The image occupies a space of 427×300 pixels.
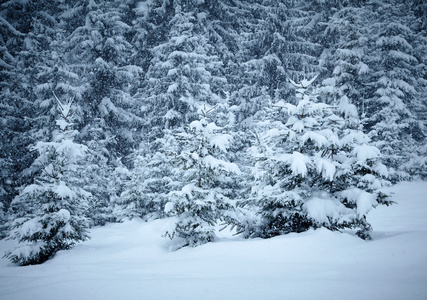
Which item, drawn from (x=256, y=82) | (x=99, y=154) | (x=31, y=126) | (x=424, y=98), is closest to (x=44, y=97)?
(x=31, y=126)

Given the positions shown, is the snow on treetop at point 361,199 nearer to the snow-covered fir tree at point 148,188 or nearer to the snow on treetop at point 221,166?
the snow on treetop at point 221,166

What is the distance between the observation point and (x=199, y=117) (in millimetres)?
8648

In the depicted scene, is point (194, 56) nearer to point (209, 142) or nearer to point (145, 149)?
point (145, 149)

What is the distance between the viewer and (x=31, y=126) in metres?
18.0

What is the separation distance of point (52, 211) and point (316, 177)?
24.9ft

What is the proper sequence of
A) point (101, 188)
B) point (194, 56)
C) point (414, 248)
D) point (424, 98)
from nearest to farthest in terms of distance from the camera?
point (414, 248) → point (101, 188) → point (194, 56) → point (424, 98)

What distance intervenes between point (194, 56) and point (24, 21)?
1364cm

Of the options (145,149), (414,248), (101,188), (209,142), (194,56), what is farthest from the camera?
(194,56)

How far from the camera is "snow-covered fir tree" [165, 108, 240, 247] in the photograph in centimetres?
677

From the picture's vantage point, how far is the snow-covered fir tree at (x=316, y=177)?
598 centimetres

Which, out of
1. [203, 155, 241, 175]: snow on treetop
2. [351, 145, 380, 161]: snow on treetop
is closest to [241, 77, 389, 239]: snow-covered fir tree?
[351, 145, 380, 161]: snow on treetop

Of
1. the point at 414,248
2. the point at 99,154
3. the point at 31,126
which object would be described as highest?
the point at 31,126

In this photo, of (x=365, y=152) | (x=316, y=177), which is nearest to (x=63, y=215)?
(x=316, y=177)

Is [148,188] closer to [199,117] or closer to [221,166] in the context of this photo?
[199,117]
